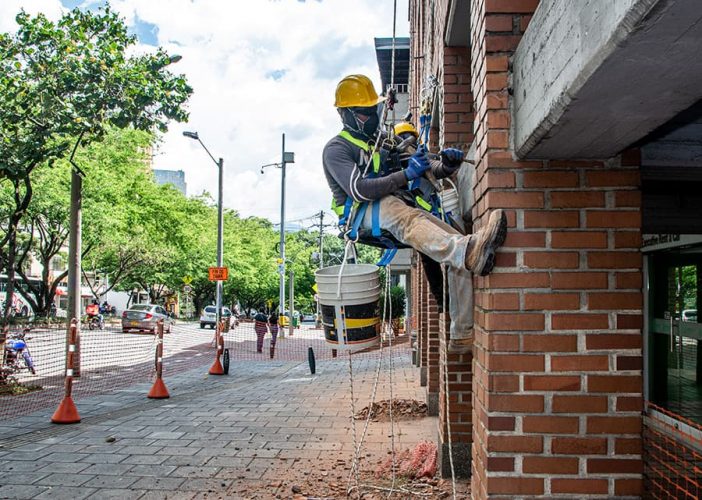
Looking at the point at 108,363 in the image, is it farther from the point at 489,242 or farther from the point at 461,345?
→ the point at 489,242

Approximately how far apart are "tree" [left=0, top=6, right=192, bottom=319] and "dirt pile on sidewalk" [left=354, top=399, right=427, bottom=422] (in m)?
7.42

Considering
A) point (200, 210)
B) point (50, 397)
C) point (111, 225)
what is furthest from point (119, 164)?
point (50, 397)

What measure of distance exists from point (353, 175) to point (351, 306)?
84 centimetres

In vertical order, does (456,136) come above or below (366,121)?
above

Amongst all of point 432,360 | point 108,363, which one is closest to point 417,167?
point 432,360

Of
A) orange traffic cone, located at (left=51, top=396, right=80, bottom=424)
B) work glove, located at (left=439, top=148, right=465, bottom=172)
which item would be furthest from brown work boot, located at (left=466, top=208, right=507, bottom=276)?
orange traffic cone, located at (left=51, top=396, right=80, bottom=424)

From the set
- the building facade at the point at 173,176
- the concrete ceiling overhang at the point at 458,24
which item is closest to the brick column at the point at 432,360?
the concrete ceiling overhang at the point at 458,24

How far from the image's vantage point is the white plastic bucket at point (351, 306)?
12.5 feet

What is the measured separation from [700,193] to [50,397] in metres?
10.4

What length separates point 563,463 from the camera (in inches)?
107

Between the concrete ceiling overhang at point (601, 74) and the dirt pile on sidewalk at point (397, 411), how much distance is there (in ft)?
20.8

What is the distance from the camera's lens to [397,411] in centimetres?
877

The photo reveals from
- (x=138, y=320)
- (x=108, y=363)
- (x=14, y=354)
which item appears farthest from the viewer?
(x=138, y=320)

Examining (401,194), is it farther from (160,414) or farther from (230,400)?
(230,400)
